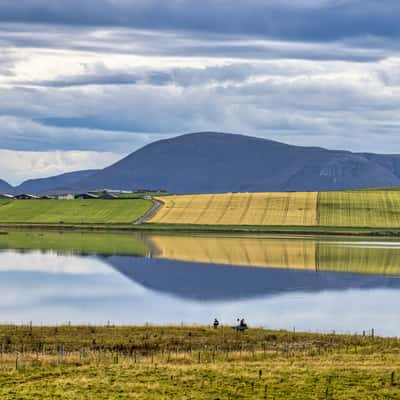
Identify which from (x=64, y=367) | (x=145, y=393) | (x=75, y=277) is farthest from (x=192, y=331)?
(x=75, y=277)

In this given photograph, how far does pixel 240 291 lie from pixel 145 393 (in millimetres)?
52478

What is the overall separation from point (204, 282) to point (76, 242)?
184ft

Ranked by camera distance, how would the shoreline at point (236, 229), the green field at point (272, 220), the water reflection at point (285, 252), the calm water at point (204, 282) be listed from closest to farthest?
the calm water at point (204, 282) < the water reflection at point (285, 252) < the shoreline at point (236, 229) < the green field at point (272, 220)

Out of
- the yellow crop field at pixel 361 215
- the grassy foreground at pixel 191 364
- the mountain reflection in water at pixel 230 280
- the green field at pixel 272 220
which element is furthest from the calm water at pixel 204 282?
the yellow crop field at pixel 361 215

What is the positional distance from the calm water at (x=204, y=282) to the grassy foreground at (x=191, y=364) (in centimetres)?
965

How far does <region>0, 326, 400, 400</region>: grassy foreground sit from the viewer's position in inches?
→ 1334

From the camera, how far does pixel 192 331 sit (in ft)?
179

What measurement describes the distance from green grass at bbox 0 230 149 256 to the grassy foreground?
69736mm

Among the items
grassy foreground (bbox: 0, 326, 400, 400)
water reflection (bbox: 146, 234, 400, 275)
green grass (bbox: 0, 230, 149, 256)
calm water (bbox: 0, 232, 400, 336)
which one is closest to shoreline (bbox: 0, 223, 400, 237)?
green grass (bbox: 0, 230, 149, 256)

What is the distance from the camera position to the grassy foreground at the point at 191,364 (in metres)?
33.9

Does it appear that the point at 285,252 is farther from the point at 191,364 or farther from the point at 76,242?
the point at 191,364

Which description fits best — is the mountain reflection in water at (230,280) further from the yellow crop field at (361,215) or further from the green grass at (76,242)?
the yellow crop field at (361,215)

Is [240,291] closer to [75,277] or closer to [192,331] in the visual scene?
[75,277]

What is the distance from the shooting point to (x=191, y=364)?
4084cm
